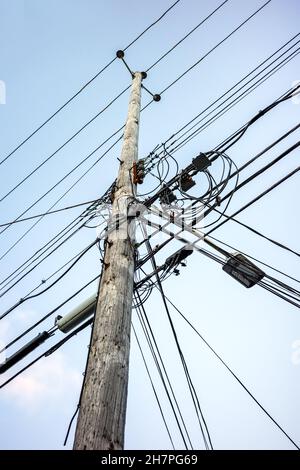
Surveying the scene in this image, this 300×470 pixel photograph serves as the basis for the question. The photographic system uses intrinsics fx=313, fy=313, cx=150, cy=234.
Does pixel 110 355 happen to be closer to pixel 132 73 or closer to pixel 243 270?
pixel 243 270

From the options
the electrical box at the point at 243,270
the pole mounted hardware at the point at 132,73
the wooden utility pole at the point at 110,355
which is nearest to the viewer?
the wooden utility pole at the point at 110,355

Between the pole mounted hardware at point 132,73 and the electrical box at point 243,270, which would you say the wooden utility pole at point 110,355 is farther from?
the pole mounted hardware at point 132,73

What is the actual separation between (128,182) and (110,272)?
160cm

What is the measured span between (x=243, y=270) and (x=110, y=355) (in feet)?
7.15

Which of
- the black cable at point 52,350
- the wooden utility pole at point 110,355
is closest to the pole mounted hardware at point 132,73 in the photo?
the wooden utility pole at point 110,355

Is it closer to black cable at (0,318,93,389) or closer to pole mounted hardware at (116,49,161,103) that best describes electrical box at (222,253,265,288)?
black cable at (0,318,93,389)

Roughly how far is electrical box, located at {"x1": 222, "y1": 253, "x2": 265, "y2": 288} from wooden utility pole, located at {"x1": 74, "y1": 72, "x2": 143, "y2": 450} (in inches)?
51.7

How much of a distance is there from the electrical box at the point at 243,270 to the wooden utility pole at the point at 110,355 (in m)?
1.31

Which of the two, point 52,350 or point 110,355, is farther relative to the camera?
point 52,350

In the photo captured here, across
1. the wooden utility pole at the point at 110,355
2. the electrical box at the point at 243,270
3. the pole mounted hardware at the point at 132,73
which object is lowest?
the wooden utility pole at the point at 110,355

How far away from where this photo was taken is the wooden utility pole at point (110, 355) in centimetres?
190

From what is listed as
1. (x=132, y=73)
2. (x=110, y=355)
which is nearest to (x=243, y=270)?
(x=110, y=355)

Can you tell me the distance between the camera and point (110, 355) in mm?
2270

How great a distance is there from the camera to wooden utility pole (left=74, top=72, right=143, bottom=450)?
1.90m
